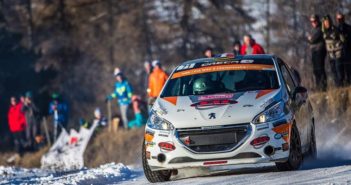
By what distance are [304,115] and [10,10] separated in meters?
42.5

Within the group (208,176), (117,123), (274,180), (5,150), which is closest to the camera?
(274,180)

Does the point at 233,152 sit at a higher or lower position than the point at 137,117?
higher

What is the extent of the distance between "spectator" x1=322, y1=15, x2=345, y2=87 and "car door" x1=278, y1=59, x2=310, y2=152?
6.28 m

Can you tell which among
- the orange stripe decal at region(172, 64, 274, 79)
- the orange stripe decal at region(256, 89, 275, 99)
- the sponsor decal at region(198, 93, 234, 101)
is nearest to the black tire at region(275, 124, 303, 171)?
the orange stripe decal at region(256, 89, 275, 99)

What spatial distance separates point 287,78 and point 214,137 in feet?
7.30

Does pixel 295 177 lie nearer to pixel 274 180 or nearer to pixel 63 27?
pixel 274 180

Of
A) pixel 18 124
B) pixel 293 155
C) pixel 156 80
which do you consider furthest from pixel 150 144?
pixel 18 124

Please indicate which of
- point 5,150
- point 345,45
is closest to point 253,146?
point 345,45

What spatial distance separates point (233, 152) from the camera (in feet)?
39.2

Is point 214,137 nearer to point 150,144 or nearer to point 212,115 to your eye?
point 212,115

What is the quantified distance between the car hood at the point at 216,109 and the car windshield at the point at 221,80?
0.36 metres

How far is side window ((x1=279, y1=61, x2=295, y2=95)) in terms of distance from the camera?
1347 centimetres

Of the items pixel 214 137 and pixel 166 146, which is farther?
pixel 166 146

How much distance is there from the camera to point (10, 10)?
54531 mm
